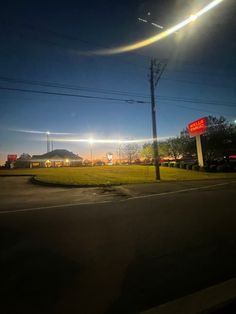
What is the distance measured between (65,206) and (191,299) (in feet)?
22.1

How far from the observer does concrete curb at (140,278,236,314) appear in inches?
99.9

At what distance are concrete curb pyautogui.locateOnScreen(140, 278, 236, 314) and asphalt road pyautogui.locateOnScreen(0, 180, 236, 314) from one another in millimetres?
129

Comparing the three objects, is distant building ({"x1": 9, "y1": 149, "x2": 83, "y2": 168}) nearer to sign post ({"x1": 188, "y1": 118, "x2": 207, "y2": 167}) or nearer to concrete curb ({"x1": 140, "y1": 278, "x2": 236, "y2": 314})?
sign post ({"x1": 188, "y1": 118, "x2": 207, "y2": 167})

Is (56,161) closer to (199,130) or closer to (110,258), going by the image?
(199,130)

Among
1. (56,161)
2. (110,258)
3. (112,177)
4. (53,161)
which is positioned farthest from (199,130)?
(56,161)

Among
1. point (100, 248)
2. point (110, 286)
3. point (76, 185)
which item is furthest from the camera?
point (76, 185)

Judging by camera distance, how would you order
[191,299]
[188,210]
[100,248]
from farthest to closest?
[188,210]
[100,248]
[191,299]

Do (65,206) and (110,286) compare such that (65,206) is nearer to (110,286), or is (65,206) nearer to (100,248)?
(100,248)

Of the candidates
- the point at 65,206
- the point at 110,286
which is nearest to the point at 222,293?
the point at 110,286

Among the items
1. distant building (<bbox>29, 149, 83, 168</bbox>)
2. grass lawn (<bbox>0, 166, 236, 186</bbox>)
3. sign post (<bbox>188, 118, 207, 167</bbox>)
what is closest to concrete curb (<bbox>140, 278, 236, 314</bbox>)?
grass lawn (<bbox>0, 166, 236, 186</bbox>)

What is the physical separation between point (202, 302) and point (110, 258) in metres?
1.78

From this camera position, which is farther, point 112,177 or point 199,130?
point 199,130

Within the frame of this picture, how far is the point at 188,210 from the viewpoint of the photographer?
7.55 meters

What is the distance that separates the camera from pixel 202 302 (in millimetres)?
2678
